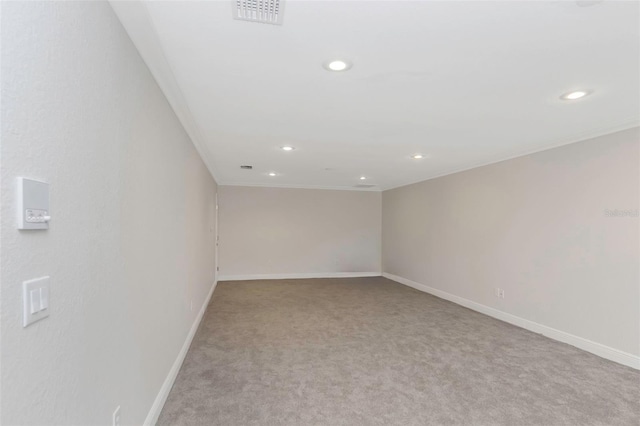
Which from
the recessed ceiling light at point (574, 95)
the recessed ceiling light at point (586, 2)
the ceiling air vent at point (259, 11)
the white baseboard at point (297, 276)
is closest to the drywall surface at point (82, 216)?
the ceiling air vent at point (259, 11)

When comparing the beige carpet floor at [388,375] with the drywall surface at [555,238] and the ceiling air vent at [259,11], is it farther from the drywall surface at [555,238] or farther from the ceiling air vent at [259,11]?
the ceiling air vent at [259,11]

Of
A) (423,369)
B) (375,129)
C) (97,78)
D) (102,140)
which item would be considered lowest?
(423,369)

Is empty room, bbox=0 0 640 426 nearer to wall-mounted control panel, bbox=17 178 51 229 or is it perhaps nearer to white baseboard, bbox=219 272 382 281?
wall-mounted control panel, bbox=17 178 51 229

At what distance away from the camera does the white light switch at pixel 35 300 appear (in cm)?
88

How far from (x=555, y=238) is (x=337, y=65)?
3.44 meters

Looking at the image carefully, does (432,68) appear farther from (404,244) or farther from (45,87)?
(404,244)

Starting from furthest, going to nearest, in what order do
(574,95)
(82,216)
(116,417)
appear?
1. (574,95)
2. (116,417)
3. (82,216)

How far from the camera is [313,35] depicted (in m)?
1.65

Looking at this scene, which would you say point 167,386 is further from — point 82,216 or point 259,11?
point 259,11

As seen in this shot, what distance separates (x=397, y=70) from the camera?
203 centimetres

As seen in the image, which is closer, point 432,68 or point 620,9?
point 620,9

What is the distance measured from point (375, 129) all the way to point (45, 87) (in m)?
2.72

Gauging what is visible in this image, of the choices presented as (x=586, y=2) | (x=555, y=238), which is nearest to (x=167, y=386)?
(x=586, y=2)

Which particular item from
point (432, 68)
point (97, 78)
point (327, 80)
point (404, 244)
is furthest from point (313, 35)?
point (404, 244)
